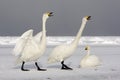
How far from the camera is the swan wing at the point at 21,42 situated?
988cm

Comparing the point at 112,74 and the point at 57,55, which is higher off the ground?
the point at 57,55

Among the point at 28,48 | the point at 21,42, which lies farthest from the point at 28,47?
the point at 21,42

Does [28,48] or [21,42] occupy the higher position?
[21,42]

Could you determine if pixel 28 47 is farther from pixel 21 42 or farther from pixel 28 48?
pixel 21 42

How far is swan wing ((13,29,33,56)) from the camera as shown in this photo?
9.88 m

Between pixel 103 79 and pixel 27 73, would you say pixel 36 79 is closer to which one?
pixel 27 73

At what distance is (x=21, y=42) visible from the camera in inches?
390

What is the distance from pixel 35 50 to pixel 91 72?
146 centimetres

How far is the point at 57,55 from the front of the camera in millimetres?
10508

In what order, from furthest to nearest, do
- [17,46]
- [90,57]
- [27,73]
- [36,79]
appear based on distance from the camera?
[90,57], [17,46], [27,73], [36,79]

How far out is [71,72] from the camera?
9.66 meters

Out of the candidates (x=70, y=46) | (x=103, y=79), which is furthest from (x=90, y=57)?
(x=103, y=79)

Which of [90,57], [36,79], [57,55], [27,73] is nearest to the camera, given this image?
[36,79]

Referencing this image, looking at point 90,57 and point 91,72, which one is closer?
point 91,72
